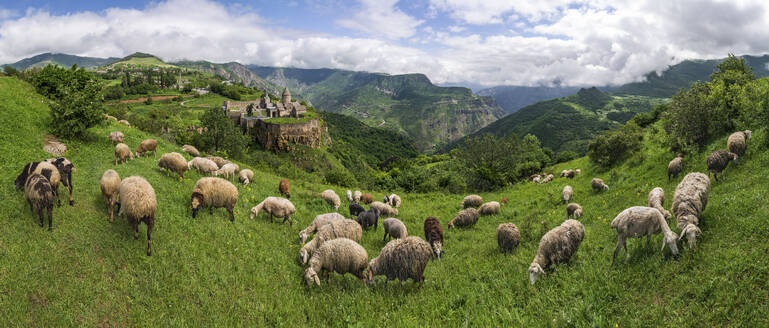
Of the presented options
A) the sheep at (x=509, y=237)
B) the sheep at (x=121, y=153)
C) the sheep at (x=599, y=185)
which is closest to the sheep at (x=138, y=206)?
the sheep at (x=121, y=153)

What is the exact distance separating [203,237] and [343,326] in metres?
6.52

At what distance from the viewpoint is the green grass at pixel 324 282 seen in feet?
21.2

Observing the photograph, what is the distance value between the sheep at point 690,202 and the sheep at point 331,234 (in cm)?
1035

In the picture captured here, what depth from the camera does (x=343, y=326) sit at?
7789 millimetres

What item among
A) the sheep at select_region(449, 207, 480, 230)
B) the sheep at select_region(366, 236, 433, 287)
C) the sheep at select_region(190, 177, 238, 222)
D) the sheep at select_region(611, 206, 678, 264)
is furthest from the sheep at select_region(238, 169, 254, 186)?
the sheep at select_region(611, 206, 678, 264)

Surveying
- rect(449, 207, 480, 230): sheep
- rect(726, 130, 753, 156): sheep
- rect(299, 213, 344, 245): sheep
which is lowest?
rect(449, 207, 480, 230): sheep

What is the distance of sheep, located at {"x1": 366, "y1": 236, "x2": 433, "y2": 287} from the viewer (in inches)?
371

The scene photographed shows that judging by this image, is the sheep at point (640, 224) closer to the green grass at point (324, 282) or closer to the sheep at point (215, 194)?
the green grass at point (324, 282)

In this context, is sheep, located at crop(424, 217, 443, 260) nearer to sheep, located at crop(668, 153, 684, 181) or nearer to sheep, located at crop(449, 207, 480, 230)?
sheep, located at crop(449, 207, 480, 230)

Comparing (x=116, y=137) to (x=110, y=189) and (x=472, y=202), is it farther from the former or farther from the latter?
(x=472, y=202)

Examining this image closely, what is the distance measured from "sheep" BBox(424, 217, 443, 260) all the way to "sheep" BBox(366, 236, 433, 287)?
3.30 meters

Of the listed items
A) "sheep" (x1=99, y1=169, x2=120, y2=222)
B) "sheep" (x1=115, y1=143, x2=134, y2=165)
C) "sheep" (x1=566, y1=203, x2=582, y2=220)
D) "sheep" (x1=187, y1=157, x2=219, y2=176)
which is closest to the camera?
"sheep" (x1=99, y1=169, x2=120, y2=222)

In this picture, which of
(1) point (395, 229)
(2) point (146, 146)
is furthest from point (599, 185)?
(2) point (146, 146)

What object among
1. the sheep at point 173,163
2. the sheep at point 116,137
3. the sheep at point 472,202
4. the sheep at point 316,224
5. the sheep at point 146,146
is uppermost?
the sheep at point 116,137
